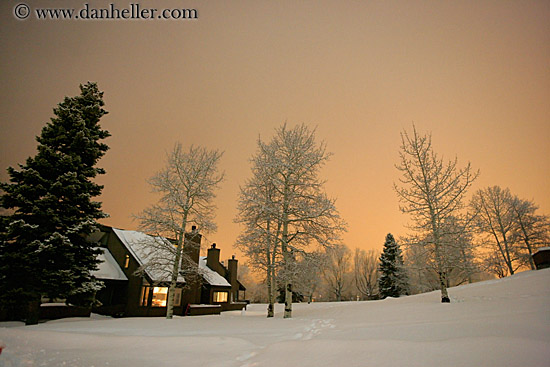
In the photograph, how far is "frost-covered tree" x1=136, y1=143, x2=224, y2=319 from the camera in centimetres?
1677

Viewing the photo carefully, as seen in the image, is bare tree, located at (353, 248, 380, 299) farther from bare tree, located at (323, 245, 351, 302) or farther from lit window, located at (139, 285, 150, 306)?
lit window, located at (139, 285, 150, 306)

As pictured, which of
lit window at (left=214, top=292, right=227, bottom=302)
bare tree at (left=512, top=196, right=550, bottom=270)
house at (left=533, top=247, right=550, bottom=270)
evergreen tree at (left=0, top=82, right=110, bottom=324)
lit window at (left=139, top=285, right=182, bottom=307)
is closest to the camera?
evergreen tree at (left=0, top=82, right=110, bottom=324)

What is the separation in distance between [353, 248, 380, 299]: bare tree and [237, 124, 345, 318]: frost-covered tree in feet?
120

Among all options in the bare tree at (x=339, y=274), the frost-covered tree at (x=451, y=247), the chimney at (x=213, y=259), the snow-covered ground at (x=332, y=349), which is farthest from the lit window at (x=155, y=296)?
the bare tree at (x=339, y=274)

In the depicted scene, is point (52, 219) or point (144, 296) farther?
point (144, 296)

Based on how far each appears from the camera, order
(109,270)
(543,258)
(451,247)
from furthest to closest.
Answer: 1. (543,258)
2. (109,270)
3. (451,247)

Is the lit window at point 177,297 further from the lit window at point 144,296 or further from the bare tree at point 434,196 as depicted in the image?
the bare tree at point 434,196

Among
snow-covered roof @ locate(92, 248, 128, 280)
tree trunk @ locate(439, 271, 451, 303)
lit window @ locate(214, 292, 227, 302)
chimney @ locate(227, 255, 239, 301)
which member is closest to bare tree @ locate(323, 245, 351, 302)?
chimney @ locate(227, 255, 239, 301)

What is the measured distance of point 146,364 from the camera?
5.01m

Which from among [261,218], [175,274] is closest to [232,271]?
[175,274]

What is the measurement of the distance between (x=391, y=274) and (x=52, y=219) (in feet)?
124

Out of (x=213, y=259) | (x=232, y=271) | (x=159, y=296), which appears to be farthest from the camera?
(x=232, y=271)

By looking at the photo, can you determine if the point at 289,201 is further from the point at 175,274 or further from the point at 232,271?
the point at 232,271

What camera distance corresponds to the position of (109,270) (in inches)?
802
